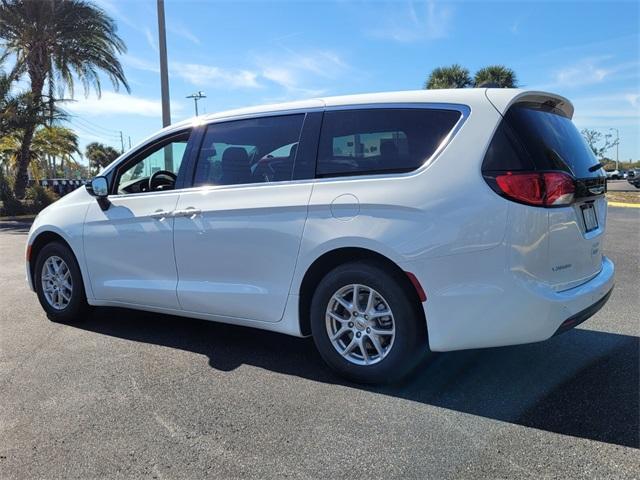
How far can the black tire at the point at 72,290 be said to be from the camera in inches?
202

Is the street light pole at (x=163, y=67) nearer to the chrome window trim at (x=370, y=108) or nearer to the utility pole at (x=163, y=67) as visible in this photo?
the utility pole at (x=163, y=67)

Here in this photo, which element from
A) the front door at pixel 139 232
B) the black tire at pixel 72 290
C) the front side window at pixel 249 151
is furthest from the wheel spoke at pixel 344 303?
the black tire at pixel 72 290

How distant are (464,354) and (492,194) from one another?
1.53 metres

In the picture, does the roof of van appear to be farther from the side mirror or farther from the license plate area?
the side mirror

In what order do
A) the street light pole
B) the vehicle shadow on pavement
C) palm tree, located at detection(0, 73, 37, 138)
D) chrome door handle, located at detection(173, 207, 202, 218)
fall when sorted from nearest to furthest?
the vehicle shadow on pavement
chrome door handle, located at detection(173, 207, 202, 218)
the street light pole
palm tree, located at detection(0, 73, 37, 138)

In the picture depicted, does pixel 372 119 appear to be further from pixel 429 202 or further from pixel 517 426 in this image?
pixel 517 426

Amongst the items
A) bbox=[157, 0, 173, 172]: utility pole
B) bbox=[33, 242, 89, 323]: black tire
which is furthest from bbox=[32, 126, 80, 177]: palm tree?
bbox=[33, 242, 89, 323]: black tire

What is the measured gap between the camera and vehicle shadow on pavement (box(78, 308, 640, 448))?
3096 millimetres

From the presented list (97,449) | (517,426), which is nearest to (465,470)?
(517,426)

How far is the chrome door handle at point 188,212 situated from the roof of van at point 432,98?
0.83 metres

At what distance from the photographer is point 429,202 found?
3256mm

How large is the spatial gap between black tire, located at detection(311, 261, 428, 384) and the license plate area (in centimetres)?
115

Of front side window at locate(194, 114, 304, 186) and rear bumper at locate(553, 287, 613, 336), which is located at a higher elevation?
front side window at locate(194, 114, 304, 186)

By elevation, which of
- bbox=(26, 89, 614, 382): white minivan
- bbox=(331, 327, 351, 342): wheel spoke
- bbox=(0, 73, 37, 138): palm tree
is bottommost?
bbox=(331, 327, 351, 342): wheel spoke
